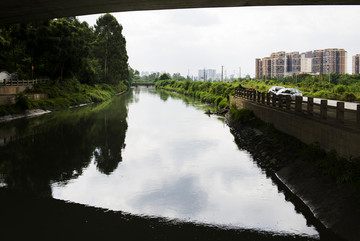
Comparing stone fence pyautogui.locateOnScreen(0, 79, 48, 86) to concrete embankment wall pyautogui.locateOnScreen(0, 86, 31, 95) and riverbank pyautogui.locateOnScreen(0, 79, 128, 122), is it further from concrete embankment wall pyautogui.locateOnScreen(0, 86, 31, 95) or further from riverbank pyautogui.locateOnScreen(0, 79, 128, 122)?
riverbank pyautogui.locateOnScreen(0, 79, 128, 122)

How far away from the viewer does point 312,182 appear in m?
12.0

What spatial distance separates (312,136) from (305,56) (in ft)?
572

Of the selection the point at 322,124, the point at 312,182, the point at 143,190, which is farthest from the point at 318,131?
the point at 143,190

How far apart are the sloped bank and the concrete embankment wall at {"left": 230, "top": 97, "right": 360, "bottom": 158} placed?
1.21 feet

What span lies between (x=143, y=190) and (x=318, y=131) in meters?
7.46

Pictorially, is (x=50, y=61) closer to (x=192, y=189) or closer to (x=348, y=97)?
(x=348, y=97)

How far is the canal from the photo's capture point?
33.3 ft

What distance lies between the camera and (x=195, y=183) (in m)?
14.5

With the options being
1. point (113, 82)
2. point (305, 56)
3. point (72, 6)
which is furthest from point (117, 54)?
point (305, 56)

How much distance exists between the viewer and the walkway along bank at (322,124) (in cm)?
1116

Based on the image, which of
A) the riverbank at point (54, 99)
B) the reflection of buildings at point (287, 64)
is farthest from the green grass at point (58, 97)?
the reflection of buildings at point (287, 64)

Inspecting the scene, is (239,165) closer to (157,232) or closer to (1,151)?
(157,232)

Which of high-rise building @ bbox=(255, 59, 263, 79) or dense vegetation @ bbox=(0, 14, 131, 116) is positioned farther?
high-rise building @ bbox=(255, 59, 263, 79)

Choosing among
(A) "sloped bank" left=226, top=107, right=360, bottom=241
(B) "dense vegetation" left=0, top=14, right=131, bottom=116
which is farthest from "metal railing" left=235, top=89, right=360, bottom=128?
(B) "dense vegetation" left=0, top=14, right=131, bottom=116
